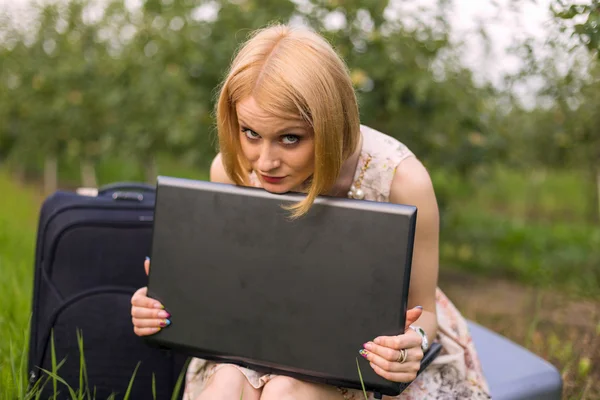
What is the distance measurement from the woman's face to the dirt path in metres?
1.12

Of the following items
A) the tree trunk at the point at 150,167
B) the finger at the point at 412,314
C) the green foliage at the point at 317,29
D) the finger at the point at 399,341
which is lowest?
the finger at the point at 399,341

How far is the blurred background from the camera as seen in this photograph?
7.57 feet

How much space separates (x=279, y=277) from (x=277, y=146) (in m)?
0.25

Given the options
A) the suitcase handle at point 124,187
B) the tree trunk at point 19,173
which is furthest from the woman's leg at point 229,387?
the tree trunk at point 19,173

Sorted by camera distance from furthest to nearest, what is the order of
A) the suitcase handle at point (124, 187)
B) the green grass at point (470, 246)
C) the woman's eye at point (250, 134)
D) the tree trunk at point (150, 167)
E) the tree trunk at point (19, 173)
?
the tree trunk at point (19, 173) → the tree trunk at point (150, 167) → the green grass at point (470, 246) → the suitcase handle at point (124, 187) → the woman's eye at point (250, 134)

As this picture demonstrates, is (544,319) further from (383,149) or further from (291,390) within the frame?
(291,390)

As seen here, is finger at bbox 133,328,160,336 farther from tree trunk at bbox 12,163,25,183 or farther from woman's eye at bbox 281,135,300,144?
tree trunk at bbox 12,163,25,183

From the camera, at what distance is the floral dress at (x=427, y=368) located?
143 centimetres

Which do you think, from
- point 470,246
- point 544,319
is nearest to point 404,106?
point 544,319

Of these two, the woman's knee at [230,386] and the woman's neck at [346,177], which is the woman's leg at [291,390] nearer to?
the woman's knee at [230,386]

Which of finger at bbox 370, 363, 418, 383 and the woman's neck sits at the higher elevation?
the woman's neck

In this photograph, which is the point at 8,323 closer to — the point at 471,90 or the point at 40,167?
the point at 471,90

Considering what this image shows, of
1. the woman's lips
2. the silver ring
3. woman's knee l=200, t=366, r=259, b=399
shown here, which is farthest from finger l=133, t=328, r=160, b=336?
the silver ring

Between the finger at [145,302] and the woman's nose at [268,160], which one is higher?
the woman's nose at [268,160]
